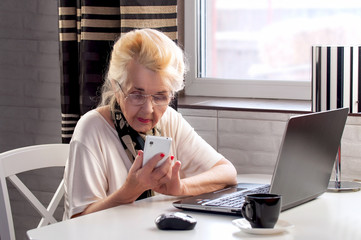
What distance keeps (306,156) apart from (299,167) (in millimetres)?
38

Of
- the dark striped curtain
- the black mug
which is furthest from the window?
the black mug

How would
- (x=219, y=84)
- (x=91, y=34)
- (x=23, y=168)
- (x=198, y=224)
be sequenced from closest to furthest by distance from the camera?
(x=198, y=224) < (x=23, y=168) < (x=91, y=34) < (x=219, y=84)

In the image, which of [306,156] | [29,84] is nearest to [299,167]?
[306,156]

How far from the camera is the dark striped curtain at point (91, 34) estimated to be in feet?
7.64

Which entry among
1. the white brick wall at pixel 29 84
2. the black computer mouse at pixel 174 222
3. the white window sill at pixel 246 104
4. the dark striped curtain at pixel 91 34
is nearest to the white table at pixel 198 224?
the black computer mouse at pixel 174 222

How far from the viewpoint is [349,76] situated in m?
1.91

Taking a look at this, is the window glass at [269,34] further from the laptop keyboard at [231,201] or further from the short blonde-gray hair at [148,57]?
the laptop keyboard at [231,201]

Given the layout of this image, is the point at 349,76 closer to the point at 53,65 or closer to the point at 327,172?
the point at 327,172

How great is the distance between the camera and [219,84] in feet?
8.68

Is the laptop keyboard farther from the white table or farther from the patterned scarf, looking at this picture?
the patterned scarf

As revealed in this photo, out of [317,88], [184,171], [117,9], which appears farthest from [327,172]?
[117,9]

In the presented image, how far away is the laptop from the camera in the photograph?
1523 millimetres

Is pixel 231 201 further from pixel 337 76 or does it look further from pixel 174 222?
pixel 337 76

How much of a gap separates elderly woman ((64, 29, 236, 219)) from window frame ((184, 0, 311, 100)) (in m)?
0.67
